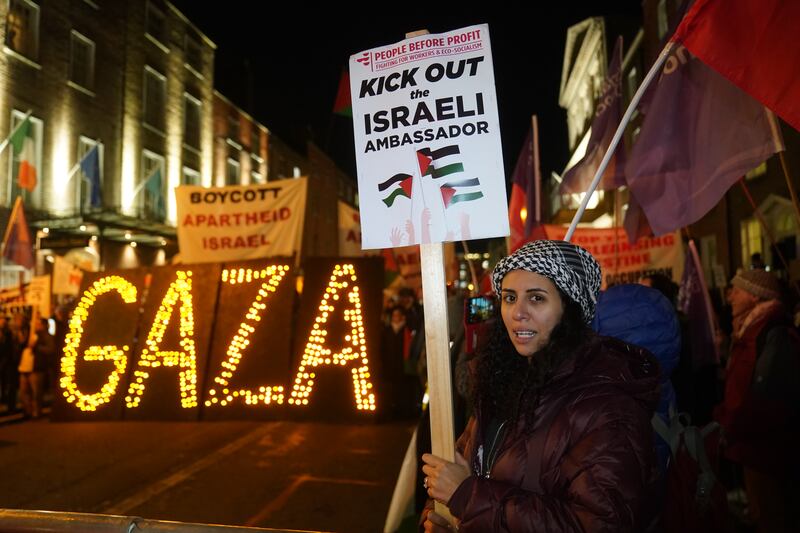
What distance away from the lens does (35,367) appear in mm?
9852

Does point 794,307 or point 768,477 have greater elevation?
point 794,307

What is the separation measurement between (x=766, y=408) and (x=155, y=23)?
93.1 ft

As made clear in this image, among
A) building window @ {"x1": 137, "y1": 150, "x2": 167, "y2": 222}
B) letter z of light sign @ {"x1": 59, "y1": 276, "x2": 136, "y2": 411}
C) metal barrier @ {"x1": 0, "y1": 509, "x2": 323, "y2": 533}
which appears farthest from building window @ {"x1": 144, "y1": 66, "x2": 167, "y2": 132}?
metal barrier @ {"x1": 0, "y1": 509, "x2": 323, "y2": 533}

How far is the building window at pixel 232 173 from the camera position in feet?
108

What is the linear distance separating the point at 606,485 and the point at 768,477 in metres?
2.53

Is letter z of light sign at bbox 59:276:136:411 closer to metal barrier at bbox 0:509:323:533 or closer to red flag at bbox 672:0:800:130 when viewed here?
metal barrier at bbox 0:509:323:533

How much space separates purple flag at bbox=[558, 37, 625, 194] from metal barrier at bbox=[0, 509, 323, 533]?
3969 mm

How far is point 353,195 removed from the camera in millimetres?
64438

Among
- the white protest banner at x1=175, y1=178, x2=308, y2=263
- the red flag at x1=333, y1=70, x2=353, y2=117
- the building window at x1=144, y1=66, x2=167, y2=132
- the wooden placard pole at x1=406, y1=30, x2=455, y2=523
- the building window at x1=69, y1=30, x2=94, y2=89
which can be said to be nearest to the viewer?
the wooden placard pole at x1=406, y1=30, x2=455, y2=523

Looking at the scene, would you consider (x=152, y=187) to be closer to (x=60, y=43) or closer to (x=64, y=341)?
(x=60, y=43)

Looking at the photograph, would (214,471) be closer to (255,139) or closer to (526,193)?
(526,193)

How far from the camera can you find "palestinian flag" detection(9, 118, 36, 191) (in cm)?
1452

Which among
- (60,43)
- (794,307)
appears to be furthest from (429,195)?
(60,43)

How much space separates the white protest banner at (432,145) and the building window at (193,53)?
96.7 feet
